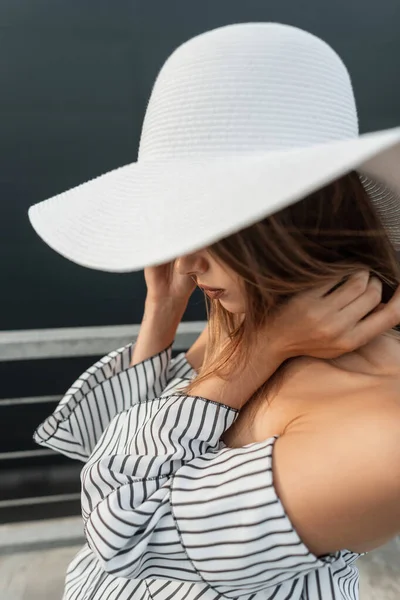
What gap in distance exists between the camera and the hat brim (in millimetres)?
272

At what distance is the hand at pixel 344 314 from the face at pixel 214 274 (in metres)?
0.06

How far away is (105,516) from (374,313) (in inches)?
13.2

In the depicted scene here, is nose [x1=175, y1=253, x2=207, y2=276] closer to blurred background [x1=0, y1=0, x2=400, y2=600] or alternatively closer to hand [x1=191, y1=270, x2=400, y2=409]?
hand [x1=191, y1=270, x2=400, y2=409]

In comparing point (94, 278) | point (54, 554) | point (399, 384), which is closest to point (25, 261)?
point (94, 278)

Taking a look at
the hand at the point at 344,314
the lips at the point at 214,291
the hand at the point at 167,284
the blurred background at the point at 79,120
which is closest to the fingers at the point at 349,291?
the hand at the point at 344,314

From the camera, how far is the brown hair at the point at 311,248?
1.24 ft

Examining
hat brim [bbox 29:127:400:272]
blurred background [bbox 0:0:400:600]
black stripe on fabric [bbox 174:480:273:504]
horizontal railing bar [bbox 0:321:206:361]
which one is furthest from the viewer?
blurred background [bbox 0:0:400:600]

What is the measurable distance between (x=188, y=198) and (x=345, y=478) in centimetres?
25

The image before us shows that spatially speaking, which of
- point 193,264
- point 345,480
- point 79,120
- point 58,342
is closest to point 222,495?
point 345,480

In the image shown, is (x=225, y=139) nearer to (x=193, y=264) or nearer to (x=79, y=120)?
(x=193, y=264)

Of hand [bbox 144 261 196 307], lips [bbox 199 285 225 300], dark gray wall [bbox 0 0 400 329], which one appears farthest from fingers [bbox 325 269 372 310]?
dark gray wall [bbox 0 0 400 329]

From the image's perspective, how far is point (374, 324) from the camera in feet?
1.39

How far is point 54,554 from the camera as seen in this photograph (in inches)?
49.6

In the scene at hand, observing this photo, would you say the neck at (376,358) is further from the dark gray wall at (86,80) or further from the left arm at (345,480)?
the dark gray wall at (86,80)
